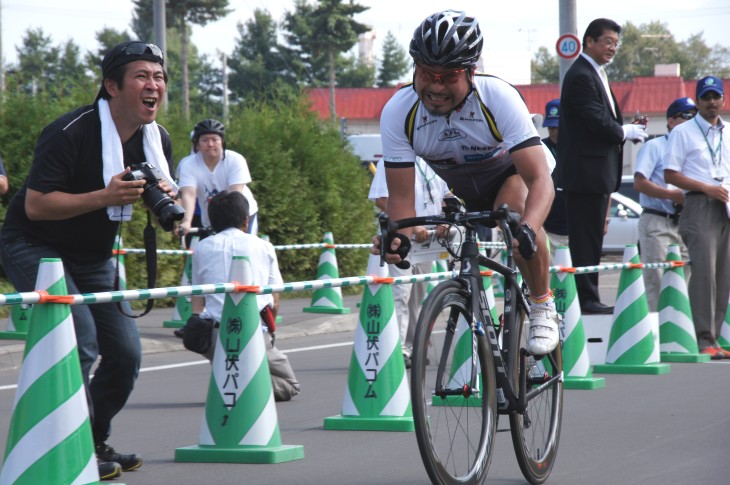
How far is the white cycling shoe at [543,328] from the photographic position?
19.3ft

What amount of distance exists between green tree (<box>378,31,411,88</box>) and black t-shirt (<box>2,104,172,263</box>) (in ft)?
388

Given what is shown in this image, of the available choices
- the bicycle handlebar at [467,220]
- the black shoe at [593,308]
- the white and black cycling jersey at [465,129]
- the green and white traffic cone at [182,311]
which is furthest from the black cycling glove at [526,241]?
the green and white traffic cone at [182,311]

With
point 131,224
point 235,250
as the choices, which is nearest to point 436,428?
point 235,250

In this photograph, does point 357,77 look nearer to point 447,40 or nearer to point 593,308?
point 593,308

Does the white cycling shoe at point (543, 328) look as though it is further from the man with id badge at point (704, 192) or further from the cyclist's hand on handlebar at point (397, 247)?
the man with id badge at point (704, 192)

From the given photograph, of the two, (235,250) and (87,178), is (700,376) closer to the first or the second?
(235,250)

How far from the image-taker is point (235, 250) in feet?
30.7

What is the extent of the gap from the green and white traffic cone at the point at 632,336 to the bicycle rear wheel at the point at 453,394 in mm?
5471

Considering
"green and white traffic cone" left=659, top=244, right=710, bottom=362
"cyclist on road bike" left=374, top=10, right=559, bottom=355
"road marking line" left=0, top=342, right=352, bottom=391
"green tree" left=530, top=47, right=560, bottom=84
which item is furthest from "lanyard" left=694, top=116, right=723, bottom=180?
"green tree" left=530, top=47, right=560, bottom=84

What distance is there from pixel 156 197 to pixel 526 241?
1.62 meters

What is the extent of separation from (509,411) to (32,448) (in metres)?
1.93

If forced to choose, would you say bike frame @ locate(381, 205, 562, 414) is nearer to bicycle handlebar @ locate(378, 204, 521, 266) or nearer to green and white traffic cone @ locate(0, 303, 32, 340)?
bicycle handlebar @ locate(378, 204, 521, 266)

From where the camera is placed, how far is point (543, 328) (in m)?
5.95


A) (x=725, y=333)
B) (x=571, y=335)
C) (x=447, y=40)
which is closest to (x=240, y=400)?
(x=447, y=40)
